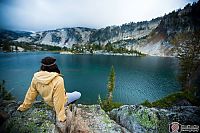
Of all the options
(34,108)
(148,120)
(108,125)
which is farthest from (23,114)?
(148,120)

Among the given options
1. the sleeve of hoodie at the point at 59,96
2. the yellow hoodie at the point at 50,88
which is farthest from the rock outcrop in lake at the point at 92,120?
the yellow hoodie at the point at 50,88

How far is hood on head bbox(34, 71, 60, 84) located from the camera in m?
3.47

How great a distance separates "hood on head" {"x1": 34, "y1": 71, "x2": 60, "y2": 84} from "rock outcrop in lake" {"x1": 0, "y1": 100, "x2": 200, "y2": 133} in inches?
48.0

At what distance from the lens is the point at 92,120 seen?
192 inches

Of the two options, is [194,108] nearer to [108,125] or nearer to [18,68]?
[108,125]

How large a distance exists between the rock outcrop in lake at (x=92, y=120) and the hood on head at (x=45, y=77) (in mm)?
1218

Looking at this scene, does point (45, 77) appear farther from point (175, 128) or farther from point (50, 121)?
point (175, 128)

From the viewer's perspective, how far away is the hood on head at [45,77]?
11.4 ft

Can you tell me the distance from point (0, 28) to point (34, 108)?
1.97m

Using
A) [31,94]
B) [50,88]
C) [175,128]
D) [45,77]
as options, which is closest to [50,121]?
[31,94]

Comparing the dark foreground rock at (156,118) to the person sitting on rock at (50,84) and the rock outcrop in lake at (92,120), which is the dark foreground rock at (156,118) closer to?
the rock outcrop in lake at (92,120)

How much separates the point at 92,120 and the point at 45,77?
1.94 meters

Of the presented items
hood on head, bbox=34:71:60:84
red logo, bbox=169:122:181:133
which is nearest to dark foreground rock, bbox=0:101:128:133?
red logo, bbox=169:122:181:133

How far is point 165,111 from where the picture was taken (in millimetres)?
4773
